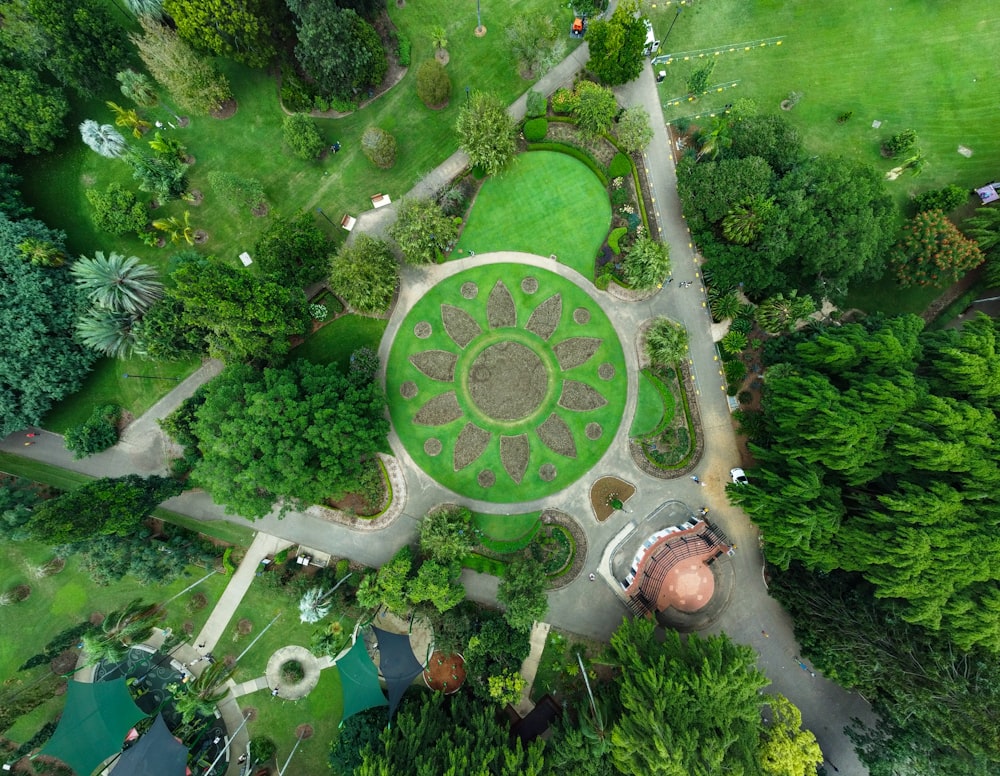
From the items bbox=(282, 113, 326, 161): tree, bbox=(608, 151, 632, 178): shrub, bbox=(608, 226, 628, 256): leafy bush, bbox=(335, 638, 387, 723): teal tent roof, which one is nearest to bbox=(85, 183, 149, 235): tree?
bbox=(282, 113, 326, 161): tree

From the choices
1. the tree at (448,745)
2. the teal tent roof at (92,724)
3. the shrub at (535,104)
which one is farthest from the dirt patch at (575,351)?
the teal tent roof at (92,724)

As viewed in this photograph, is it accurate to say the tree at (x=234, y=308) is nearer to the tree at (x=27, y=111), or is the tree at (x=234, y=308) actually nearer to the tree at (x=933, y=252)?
the tree at (x=27, y=111)

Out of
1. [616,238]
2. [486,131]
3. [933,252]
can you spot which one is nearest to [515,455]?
[616,238]

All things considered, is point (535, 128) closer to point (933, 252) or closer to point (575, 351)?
point (575, 351)

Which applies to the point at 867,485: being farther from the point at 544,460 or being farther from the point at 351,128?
the point at 351,128

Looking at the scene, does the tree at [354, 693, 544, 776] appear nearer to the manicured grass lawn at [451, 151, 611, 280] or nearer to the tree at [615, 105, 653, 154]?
the manicured grass lawn at [451, 151, 611, 280]

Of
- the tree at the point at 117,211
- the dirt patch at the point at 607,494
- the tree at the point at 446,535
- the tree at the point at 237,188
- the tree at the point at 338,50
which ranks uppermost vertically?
the tree at the point at 338,50
